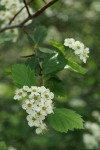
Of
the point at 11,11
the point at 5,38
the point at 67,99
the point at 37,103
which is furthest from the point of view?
the point at 67,99

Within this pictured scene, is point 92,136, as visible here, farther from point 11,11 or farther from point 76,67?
point 76,67

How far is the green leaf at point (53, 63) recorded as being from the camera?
5.27 ft

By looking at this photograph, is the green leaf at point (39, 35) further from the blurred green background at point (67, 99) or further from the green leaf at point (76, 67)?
the blurred green background at point (67, 99)

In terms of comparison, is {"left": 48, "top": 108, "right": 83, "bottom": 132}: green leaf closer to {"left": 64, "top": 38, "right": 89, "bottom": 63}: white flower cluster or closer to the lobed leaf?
{"left": 64, "top": 38, "right": 89, "bottom": 63}: white flower cluster

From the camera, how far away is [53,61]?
1.63 meters

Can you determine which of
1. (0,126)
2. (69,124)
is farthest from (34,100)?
(0,126)

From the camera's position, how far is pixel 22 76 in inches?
61.4

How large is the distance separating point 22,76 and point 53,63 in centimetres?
13

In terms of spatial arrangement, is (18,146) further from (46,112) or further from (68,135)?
(46,112)

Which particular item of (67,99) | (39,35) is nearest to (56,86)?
(39,35)

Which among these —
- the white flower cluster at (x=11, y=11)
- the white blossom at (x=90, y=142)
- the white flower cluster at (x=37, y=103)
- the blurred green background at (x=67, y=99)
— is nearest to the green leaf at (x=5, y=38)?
the white flower cluster at (x=11, y=11)

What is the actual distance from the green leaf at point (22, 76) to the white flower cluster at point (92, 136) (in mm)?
1800

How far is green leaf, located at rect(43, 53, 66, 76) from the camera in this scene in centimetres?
161

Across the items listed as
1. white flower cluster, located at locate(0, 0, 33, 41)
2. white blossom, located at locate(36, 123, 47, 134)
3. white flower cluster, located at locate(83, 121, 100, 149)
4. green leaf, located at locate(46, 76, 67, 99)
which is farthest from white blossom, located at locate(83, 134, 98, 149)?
white blossom, located at locate(36, 123, 47, 134)
